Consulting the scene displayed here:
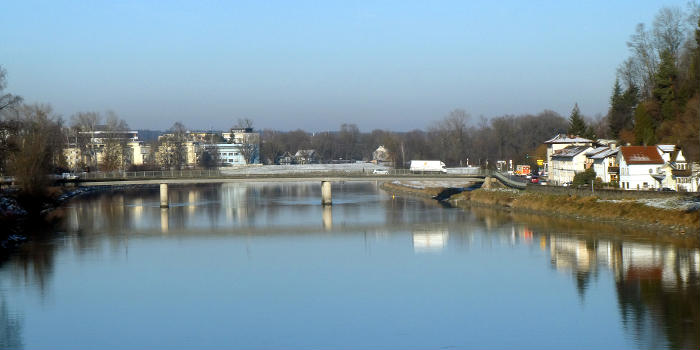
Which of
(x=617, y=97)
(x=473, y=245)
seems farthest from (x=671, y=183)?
(x=617, y=97)

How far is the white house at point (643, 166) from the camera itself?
5119cm

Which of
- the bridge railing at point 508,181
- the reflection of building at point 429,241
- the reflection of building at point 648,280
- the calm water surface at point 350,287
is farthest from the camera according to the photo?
the bridge railing at point 508,181

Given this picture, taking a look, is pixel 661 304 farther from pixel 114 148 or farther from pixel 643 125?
pixel 114 148

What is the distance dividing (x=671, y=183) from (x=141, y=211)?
35.9m

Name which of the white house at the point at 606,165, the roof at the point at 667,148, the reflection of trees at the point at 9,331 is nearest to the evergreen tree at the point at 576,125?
the white house at the point at 606,165

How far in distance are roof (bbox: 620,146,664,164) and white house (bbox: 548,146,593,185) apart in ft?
36.3

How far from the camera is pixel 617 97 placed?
Answer: 72.9 metres

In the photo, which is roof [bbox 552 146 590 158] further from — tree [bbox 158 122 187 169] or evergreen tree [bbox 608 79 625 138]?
tree [bbox 158 122 187 169]

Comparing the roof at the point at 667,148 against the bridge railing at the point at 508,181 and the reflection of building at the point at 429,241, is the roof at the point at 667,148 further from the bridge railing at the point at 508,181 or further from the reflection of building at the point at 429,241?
the reflection of building at the point at 429,241

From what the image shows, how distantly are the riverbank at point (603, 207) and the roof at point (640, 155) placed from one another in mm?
4460

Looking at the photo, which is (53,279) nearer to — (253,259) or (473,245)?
(253,259)

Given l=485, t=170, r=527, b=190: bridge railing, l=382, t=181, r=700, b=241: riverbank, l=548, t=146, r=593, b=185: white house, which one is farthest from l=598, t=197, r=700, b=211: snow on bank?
l=548, t=146, r=593, b=185: white house

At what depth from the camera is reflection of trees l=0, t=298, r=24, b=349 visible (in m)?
21.0

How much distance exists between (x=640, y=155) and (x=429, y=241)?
63.4 feet
